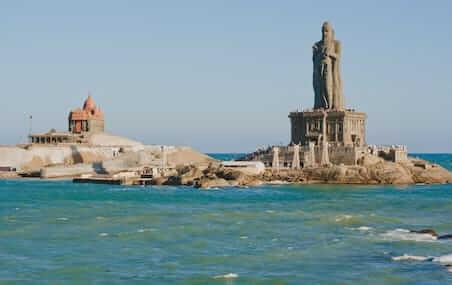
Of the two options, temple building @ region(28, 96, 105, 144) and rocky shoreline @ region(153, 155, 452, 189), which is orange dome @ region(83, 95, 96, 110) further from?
rocky shoreline @ region(153, 155, 452, 189)

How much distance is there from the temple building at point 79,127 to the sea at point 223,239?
68386 millimetres

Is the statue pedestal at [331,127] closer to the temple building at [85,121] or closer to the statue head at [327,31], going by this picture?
the statue head at [327,31]

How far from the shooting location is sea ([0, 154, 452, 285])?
121 feet

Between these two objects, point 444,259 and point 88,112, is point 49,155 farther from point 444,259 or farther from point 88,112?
point 444,259

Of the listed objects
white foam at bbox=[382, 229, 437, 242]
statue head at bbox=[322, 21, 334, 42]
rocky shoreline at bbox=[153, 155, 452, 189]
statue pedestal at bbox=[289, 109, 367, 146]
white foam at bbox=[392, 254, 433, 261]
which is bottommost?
white foam at bbox=[392, 254, 433, 261]

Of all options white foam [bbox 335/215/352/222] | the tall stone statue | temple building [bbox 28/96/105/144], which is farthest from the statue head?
white foam [bbox 335/215/352/222]

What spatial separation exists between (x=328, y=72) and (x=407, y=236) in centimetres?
7507

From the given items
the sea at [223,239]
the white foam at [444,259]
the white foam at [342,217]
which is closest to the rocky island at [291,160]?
the sea at [223,239]

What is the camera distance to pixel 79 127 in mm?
159500

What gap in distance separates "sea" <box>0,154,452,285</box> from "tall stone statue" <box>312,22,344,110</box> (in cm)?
4141

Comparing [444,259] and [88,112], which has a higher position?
[88,112]

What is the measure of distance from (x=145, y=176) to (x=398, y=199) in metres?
41.6

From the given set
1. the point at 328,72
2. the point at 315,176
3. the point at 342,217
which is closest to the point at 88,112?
the point at 328,72

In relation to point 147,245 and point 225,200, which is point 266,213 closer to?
point 225,200
